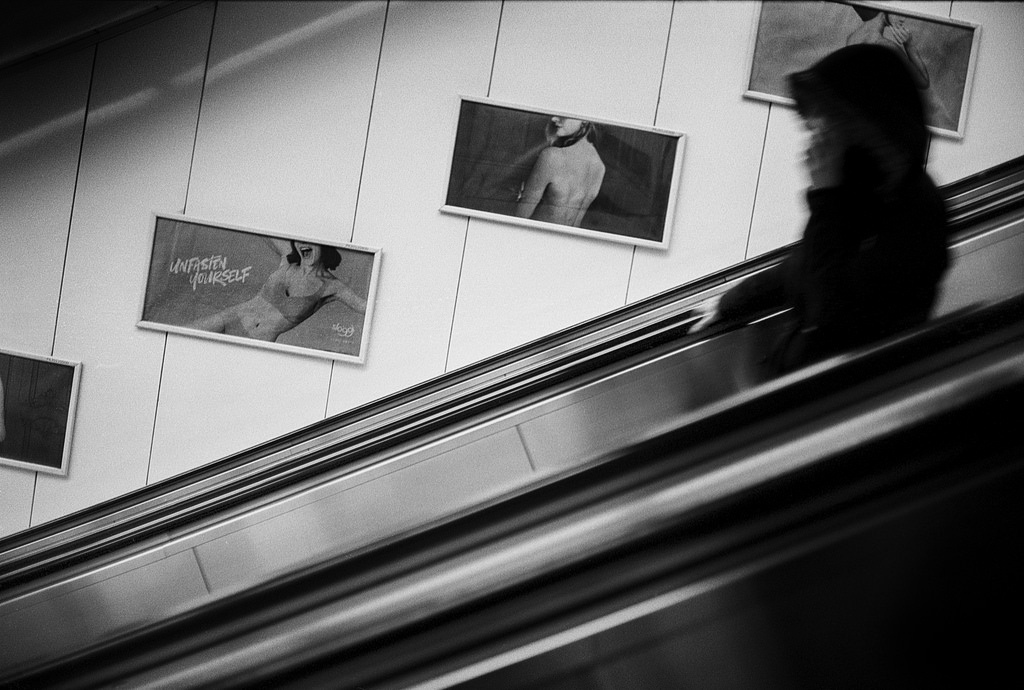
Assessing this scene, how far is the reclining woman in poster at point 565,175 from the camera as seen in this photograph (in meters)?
2.58

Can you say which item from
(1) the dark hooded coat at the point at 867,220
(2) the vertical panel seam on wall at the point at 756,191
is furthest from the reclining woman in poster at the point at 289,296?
(1) the dark hooded coat at the point at 867,220

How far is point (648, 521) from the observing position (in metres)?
0.71

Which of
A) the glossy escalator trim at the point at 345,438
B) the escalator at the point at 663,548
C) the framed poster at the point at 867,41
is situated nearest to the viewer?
the escalator at the point at 663,548

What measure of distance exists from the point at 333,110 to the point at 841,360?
227 cm

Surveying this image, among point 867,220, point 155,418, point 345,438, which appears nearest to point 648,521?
point 867,220

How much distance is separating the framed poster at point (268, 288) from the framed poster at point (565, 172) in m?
→ 0.52

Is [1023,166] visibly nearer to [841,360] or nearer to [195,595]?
[841,360]

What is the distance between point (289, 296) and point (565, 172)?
3.82 feet

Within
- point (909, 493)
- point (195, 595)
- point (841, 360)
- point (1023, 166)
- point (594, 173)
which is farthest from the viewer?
point (594, 173)

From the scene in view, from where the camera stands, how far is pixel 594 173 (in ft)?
8.46

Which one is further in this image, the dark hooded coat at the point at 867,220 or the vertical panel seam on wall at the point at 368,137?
the vertical panel seam on wall at the point at 368,137

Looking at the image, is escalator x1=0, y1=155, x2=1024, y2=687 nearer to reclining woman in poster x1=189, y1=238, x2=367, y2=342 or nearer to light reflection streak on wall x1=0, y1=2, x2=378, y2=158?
reclining woman in poster x1=189, y1=238, x2=367, y2=342

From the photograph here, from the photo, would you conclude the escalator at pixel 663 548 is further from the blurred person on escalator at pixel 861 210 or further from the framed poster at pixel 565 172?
the framed poster at pixel 565 172

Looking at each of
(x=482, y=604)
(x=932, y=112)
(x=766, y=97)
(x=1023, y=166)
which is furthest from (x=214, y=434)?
(x=932, y=112)
